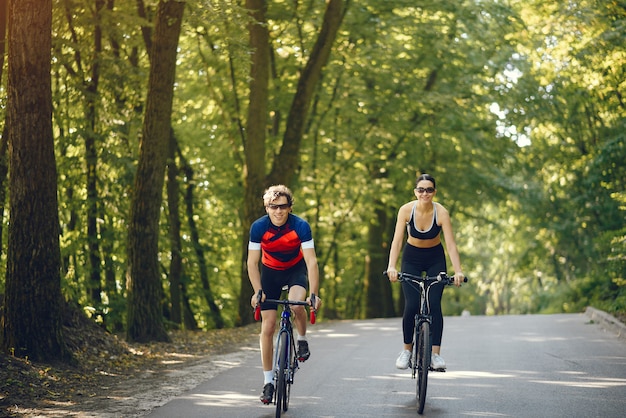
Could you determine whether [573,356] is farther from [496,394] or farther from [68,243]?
[68,243]

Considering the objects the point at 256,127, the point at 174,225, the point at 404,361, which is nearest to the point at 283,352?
the point at 404,361

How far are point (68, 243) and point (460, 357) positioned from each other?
1076 centimetres

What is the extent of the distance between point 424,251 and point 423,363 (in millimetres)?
1247

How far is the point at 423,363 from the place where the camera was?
8625 mm

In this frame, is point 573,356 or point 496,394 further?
point 573,356

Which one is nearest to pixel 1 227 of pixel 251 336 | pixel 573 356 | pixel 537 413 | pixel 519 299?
pixel 251 336

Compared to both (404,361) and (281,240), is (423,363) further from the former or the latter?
(281,240)

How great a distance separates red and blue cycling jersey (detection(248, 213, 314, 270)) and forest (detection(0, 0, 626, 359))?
13.3 ft

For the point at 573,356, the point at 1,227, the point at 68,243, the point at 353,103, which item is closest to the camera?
the point at 573,356

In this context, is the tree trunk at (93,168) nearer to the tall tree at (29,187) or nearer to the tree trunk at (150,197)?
the tree trunk at (150,197)

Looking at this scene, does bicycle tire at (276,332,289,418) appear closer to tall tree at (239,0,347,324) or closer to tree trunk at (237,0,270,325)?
tree trunk at (237,0,270,325)

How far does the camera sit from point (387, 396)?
31.7 feet

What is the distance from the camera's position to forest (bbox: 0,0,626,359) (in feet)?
41.3

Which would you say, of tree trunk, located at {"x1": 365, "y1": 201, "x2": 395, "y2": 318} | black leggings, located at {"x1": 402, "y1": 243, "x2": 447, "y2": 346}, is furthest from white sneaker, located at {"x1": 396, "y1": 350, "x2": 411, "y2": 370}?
tree trunk, located at {"x1": 365, "y1": 201, "x2": 395, "y2": 318}
